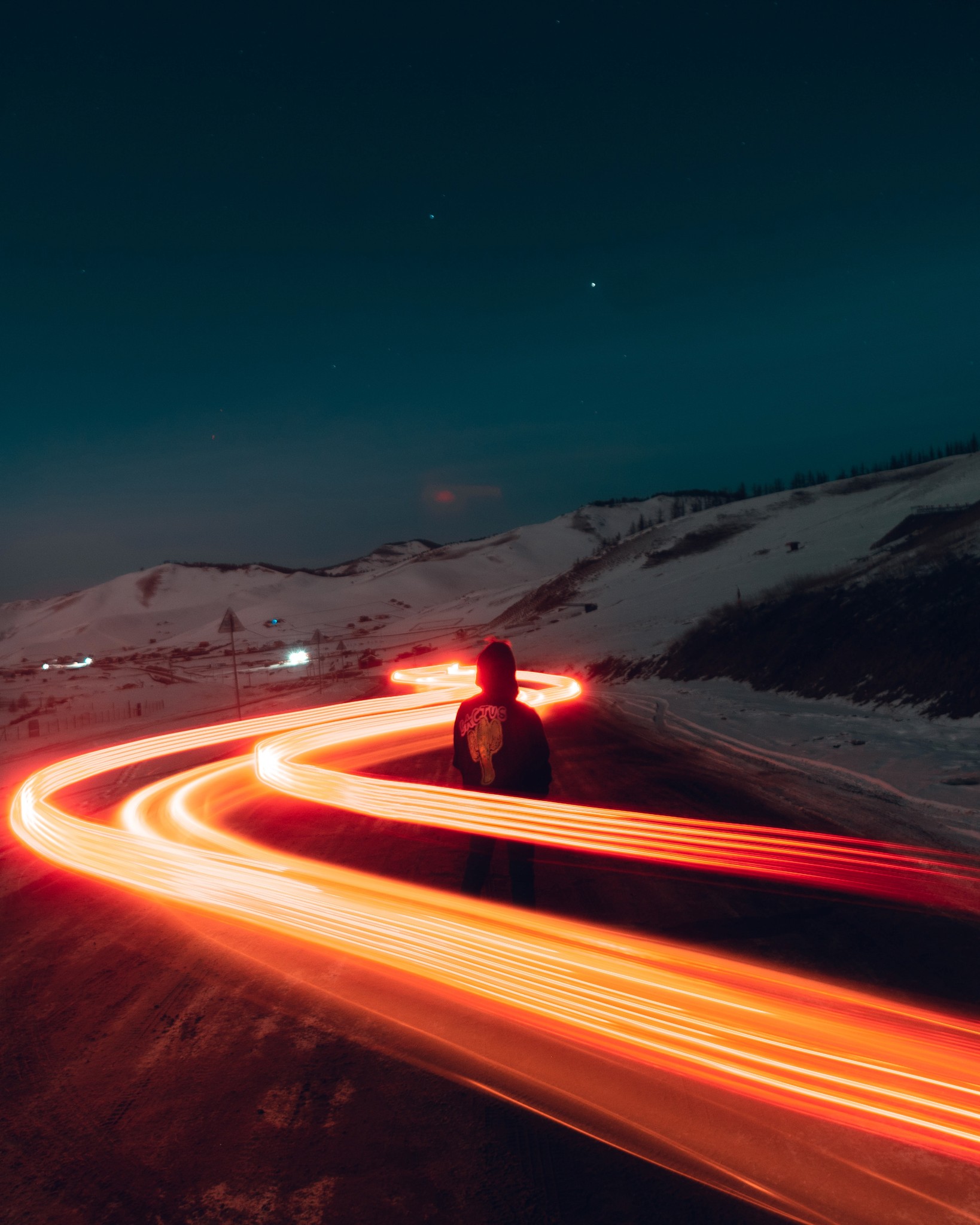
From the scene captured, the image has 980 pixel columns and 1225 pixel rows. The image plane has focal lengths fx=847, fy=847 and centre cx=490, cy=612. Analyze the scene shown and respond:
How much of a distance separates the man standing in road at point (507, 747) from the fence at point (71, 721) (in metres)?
25.6

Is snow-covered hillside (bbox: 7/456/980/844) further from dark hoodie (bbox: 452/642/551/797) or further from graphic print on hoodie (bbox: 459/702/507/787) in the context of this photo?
graphic print on hoodie (bbox: 459/702/507/787)

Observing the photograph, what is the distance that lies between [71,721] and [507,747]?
32994 mm

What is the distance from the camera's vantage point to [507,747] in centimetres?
602

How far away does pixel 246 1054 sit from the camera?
4.33m

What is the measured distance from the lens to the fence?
29236 mm

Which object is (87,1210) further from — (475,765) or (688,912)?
(688,912)

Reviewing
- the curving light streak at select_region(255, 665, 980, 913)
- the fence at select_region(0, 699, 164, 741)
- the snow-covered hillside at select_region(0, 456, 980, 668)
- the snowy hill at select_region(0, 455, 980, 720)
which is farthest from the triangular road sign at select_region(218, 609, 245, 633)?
the snow-covered hillside at select_region(0, 456, 980, 668)

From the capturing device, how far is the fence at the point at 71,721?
29.2 metres

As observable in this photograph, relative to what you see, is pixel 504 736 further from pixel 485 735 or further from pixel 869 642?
pixel 869 642

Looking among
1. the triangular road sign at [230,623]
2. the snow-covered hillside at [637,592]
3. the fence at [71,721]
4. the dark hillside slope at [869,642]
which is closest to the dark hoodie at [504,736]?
the dark hillside slope at [869,642]

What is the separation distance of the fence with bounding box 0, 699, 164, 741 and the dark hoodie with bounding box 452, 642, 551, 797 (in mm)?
25669

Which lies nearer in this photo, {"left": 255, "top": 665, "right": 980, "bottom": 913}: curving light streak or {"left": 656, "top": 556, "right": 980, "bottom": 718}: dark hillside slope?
{"left": 255, "top": 665, "right": 980, "bottom": 913}: curving light streak

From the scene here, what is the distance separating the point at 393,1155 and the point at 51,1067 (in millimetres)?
2083

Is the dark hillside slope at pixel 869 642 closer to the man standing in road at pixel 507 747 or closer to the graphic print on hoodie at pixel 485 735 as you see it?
the man standing in road at pixel 507 747
